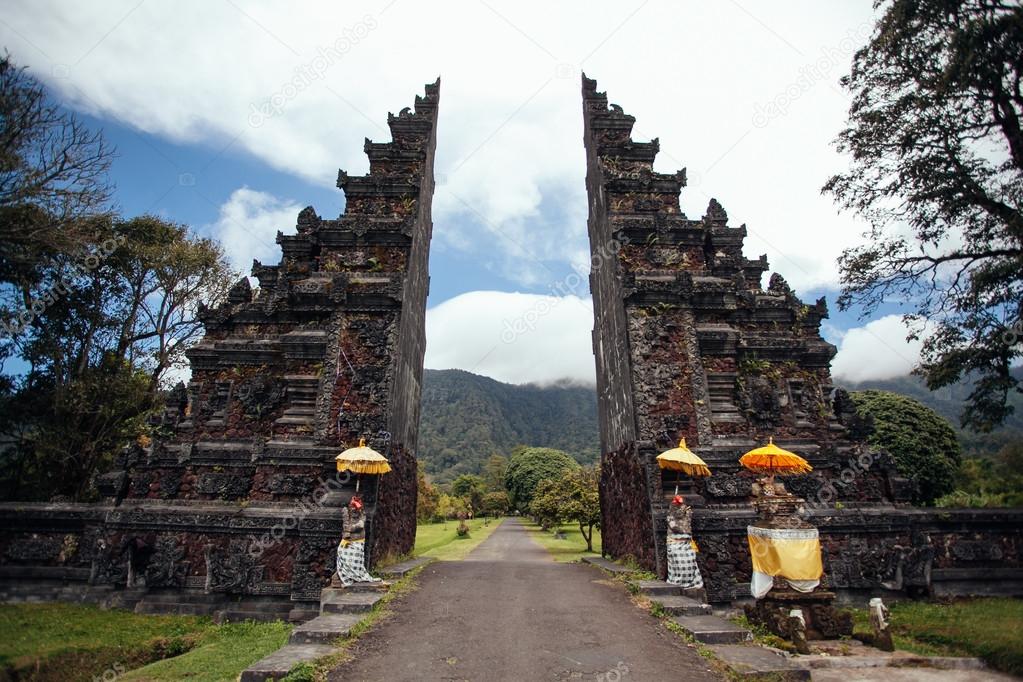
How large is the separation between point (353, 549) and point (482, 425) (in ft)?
454

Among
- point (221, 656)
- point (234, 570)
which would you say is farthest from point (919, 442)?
point (221, 656)

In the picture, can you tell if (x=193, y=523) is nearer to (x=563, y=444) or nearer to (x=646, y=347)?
(x=646, y=347)

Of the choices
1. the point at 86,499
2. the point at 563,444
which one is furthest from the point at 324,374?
the point at 563,444

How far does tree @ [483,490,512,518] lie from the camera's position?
6538 cm

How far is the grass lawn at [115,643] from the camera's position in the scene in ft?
28.0

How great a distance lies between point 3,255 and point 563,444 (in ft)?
496

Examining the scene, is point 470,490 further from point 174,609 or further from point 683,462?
point 683,462

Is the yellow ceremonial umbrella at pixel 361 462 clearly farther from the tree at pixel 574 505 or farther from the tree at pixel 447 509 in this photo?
the tree at pixel 447 509

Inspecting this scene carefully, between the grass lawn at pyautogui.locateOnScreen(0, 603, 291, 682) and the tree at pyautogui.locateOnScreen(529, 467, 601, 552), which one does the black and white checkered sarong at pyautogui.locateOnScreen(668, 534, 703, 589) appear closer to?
the grass lawn at pyautogui.locateOnScreen(0, 603, 291, 682)

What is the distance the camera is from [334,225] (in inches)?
691

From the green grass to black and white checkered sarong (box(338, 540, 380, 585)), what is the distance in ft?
4.43

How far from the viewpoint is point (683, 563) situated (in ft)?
34.5

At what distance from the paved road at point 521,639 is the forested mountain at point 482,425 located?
103 metres

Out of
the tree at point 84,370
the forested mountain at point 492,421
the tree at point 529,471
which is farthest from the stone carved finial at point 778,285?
the forested mountain at point 492,421
